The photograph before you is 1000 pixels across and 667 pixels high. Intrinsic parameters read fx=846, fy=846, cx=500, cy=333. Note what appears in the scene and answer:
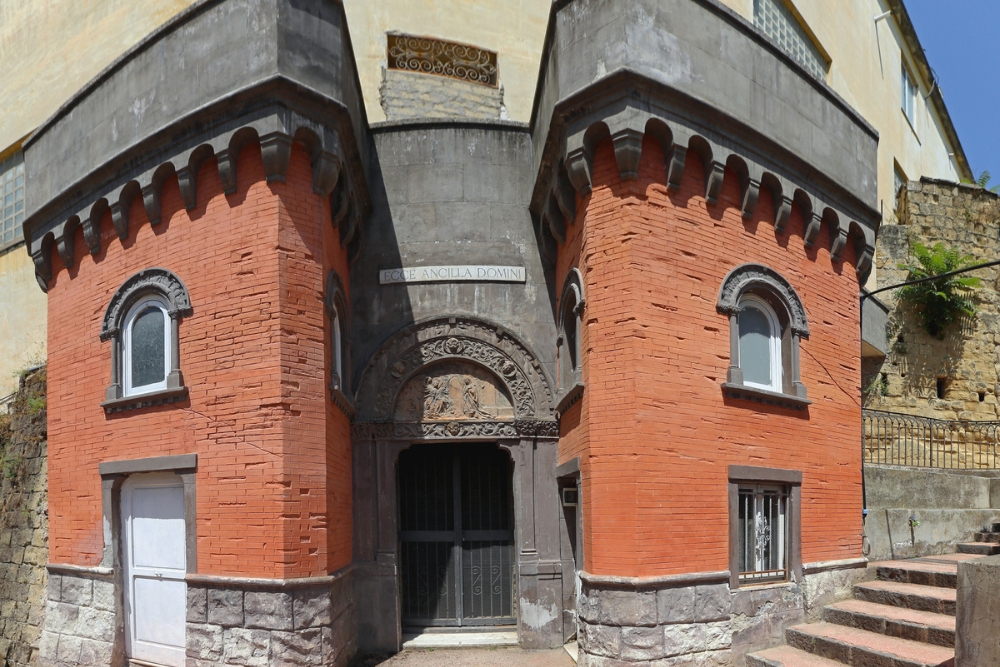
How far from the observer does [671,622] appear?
345 inches

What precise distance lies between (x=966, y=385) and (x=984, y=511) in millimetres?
5898

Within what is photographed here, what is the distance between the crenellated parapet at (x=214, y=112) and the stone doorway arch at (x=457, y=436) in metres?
2.01

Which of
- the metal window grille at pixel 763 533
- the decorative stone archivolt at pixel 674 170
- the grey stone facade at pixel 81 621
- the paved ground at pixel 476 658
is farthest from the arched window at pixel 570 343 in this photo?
the grey stone facade at pixel 81 621

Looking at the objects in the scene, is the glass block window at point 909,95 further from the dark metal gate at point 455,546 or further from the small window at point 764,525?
the dark metal gate at point 455,546

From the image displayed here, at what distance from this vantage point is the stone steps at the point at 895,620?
8773 mm

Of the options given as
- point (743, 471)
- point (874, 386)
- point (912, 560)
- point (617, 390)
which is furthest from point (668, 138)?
point (874, 386)

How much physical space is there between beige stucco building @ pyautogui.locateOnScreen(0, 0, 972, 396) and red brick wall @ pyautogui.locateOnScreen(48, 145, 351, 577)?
1.99 meters

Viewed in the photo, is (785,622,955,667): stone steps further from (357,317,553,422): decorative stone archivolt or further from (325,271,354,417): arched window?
(325,271,354,417): arched window

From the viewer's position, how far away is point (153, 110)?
9938 millimetres

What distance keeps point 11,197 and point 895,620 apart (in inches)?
722

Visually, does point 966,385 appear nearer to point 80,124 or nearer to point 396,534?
point 396,534

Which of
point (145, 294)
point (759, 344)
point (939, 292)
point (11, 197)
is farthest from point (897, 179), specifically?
point (11, 197)

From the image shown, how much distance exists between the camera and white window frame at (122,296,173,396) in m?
10.0

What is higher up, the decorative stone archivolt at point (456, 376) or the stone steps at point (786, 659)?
the decorative stone archivolt at point (456, 376)
